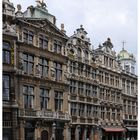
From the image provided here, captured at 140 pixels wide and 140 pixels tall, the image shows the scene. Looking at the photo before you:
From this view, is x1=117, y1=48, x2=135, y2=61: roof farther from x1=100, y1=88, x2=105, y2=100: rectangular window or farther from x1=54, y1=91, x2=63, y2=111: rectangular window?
x1=54, y1=91, x2=63, y2=111: rectangular window

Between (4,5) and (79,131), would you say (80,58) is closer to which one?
(79,131)

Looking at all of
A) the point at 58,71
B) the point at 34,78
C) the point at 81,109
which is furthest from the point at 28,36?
the point at 81,109

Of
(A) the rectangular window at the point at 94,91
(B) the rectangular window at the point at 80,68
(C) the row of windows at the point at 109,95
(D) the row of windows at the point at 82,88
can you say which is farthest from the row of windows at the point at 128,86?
(B) the rectangular window at the point at 80,68

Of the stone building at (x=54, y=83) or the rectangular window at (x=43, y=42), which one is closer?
the stone building at (x=54, y=83)

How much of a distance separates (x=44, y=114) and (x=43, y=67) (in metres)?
2.52

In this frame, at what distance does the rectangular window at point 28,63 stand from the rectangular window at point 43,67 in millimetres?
658

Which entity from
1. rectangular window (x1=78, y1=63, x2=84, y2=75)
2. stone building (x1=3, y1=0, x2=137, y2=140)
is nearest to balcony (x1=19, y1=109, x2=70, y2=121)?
stone building (x1=3, y1=0, x2=137, y2=140)

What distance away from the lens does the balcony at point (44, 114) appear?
18016 mm

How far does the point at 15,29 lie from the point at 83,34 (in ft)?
21.2

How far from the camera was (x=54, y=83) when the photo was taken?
802 inches

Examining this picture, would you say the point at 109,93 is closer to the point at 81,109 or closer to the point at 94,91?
the point at 94,91

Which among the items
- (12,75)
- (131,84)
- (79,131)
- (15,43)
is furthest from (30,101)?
(131,84)

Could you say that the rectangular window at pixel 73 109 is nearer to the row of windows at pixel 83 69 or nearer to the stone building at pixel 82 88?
the stone building at pixel 82 88

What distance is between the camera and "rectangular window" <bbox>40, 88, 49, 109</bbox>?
19391 mm
